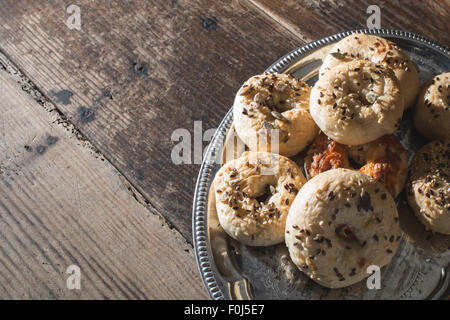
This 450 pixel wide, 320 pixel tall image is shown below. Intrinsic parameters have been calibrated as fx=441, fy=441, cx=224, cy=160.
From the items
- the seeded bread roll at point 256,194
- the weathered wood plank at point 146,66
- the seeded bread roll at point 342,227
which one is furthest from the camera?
the weathered wood plank at point 146,66

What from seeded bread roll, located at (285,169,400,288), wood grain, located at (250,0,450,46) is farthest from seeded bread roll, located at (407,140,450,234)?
wood grain, located at (250,0,450,46)

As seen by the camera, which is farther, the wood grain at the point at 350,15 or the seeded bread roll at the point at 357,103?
the wood grain at the point at 350,15

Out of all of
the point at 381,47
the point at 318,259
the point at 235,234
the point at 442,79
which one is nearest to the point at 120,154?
the point at 235,234

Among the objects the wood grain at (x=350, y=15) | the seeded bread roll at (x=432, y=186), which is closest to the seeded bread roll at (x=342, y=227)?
the seeded bread roll at (x=432, y=186)

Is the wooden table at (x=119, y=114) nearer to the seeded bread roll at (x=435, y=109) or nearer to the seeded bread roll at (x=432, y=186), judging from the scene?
the seeded bread roll at (x=435, y=109)

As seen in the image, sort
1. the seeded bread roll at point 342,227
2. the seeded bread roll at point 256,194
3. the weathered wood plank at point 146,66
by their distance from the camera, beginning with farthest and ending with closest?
the weathered wood plank at point 146,66 < the seeded bread roll at point 256,194 < the seeded bread roll at point 342,227

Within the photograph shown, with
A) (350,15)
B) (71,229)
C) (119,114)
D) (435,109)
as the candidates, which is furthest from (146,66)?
(435,109)

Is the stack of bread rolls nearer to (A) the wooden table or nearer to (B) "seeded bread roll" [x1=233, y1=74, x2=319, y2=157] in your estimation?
(B) "seeded bread roll" [x1=233, y1=74, x2=319, y2=157]

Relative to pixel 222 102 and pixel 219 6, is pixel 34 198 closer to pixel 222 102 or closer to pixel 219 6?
pixel 222 102
